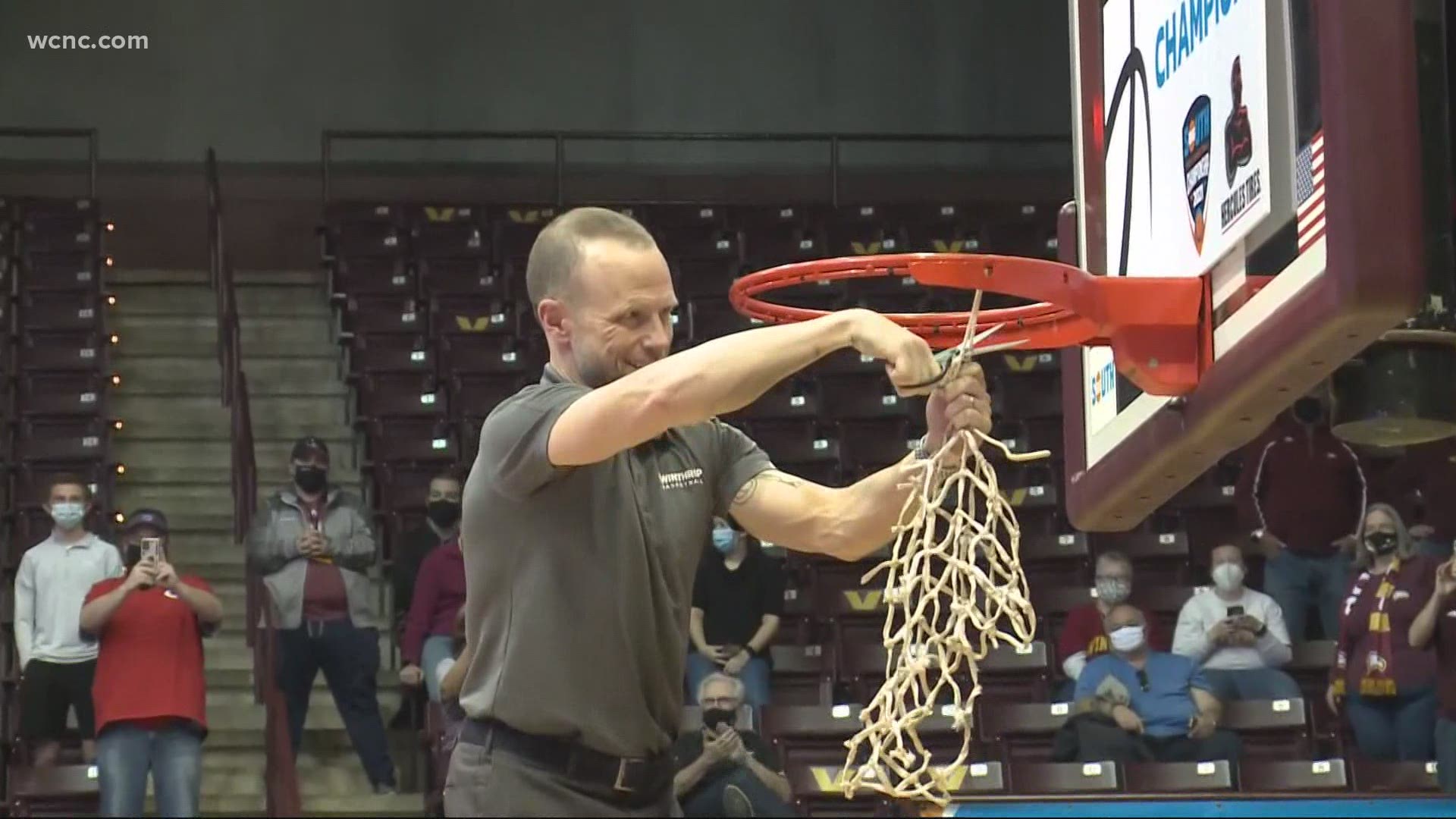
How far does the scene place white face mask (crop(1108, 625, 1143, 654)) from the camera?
11.2 m

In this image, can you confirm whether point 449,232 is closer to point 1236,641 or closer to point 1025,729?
point 1025,729

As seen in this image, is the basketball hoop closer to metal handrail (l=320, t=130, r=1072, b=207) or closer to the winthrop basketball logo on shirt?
the winthrop basketball logo on shirt

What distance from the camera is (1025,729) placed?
11.0 m

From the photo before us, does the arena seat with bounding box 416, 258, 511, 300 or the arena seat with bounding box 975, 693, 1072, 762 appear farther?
the arena seat with bounding box 416, 258, 511, 300

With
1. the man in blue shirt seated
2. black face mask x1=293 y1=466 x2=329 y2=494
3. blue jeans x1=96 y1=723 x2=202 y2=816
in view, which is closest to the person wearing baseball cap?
blue jeans x1=96 y1=723 x2=202 y2=816

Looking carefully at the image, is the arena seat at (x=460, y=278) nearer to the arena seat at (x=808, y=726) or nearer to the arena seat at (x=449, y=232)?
the arena seat at (x=449, y=232)

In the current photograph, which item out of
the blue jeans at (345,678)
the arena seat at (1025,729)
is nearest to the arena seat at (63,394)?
the blue jeans at (345,678)

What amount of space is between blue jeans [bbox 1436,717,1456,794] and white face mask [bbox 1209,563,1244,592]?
1.63m

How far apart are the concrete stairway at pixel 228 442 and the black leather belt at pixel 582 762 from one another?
7355 millimetres

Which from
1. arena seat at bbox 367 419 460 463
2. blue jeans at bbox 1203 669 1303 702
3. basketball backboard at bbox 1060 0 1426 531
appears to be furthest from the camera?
arena seat at bbox 367 419 460 463

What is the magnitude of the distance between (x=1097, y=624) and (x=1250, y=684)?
2.77ft

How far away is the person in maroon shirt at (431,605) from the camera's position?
36.5ft

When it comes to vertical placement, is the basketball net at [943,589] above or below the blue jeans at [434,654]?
above

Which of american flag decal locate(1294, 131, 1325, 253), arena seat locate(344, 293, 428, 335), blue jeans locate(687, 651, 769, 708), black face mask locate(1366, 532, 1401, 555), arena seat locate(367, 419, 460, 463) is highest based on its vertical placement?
arena seat locate(344, 293, 428, 335)
